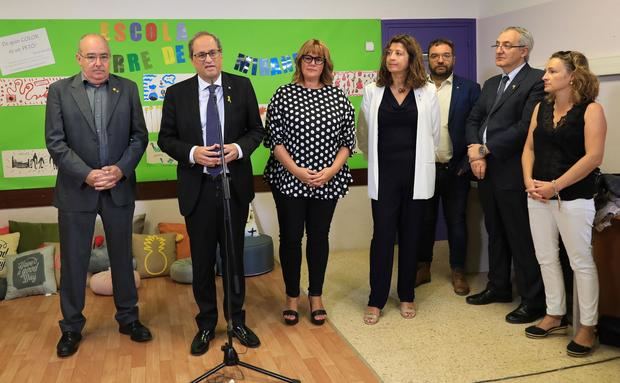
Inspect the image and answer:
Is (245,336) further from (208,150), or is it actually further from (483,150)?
(483,150)

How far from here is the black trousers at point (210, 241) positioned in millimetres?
3094

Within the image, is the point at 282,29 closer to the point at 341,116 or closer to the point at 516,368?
the point at 341,116

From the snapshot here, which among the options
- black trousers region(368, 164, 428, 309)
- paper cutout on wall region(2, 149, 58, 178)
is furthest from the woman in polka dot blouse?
paper cutout on wall region(2, 149, 58, 178)

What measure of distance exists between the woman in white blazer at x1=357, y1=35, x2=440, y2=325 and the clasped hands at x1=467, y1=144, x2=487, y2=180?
0.26m

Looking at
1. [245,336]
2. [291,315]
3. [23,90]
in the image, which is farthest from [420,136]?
[23,90]

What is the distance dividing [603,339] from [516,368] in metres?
0.55

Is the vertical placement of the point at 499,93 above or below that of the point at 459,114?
above

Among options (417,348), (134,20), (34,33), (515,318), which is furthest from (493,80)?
(34,33)

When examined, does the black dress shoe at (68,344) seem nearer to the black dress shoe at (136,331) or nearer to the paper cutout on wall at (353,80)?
the black dress shoe at (136,331)

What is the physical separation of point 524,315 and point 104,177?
2.38 metres

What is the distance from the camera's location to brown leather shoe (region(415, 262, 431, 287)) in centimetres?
422

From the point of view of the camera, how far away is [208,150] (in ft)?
9.72

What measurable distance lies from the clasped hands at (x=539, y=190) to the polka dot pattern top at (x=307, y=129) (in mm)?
987

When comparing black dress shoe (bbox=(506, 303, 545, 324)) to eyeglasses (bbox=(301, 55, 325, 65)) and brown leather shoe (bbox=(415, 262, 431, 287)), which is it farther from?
eyeglasses (bbox=(301, 55, 325, 65))
